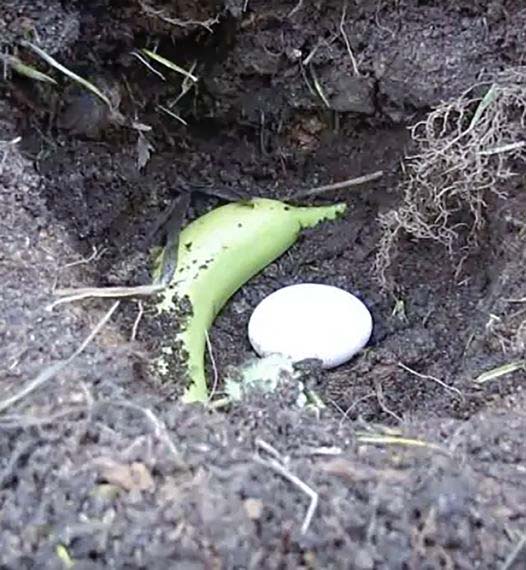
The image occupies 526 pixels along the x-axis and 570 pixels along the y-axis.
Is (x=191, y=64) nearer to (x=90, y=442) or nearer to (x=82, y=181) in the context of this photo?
(x=82, y=181)

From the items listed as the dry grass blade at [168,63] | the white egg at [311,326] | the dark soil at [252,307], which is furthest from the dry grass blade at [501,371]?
the dry grass blade at [168,63]

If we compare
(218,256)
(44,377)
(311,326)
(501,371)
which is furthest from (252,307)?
(44,377)

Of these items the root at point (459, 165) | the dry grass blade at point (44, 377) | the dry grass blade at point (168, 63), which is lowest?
the root at point (459, 165)

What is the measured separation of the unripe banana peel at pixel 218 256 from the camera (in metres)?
1.59

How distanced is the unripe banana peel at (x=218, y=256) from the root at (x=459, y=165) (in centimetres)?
16

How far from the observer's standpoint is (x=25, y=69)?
1.58 meters

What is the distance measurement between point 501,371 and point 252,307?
444mm

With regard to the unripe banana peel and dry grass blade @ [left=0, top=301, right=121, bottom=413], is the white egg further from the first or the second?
dry grass blade @ [left=0, top=301, right=121, bottom=413]

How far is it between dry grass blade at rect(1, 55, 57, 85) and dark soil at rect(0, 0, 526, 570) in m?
0.02

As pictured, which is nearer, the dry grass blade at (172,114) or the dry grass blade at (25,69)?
the dry grass blade at (25,69)

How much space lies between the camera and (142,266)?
1.65m

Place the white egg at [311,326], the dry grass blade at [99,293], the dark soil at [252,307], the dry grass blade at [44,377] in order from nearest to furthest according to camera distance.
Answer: the dark soil at [252,307], the dry grass blade at [44,377], the dry grass blade at [99,293], the white egg at [311,326]

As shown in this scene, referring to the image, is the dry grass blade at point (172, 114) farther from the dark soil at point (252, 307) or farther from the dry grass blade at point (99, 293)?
the dry grass blade at point (99, 293)

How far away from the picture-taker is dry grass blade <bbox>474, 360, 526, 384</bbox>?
1.40 meters
